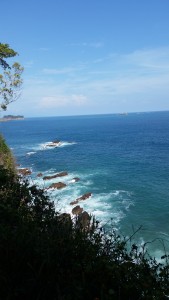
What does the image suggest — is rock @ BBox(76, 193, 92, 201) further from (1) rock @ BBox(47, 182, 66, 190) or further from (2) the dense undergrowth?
(2) the dense undergrowth

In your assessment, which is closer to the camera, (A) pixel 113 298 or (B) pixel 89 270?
(A) pixel 113 298

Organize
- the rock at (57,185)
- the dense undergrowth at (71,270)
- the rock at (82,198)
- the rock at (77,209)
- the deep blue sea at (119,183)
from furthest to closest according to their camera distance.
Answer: the rock at (57,185) < the rock at (82,198) < the rock at (77,209) < the deep blue sea at (119,183) < the dense undergrowth at (71,270)


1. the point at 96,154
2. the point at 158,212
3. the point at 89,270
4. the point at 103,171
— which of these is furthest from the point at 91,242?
the point at 96,154

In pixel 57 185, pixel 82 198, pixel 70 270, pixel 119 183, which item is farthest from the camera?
pixel 119 183

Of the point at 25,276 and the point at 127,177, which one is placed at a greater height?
the point at 25,276

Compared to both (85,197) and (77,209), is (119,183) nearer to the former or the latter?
→ (85,197)

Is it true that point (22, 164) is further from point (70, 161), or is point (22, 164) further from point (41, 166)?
point (70, 161)

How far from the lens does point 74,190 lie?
140 ft

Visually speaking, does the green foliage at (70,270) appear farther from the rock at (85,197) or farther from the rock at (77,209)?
the rock at (85,197)

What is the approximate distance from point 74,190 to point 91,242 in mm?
36681

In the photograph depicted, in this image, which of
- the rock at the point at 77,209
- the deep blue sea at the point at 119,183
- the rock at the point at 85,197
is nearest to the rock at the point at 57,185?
the deep blue sea at the point at 119,183

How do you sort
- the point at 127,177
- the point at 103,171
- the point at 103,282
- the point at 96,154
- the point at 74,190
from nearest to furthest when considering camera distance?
1. the point at 103,282
2. the point at 74,190
3. the point at 127,177
4. the point at 103,171
5. the point at 96,154

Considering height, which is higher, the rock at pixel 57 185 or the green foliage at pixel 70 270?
the green foliage at pixel 70 270

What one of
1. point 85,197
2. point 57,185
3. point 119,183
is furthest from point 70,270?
point 119,183
